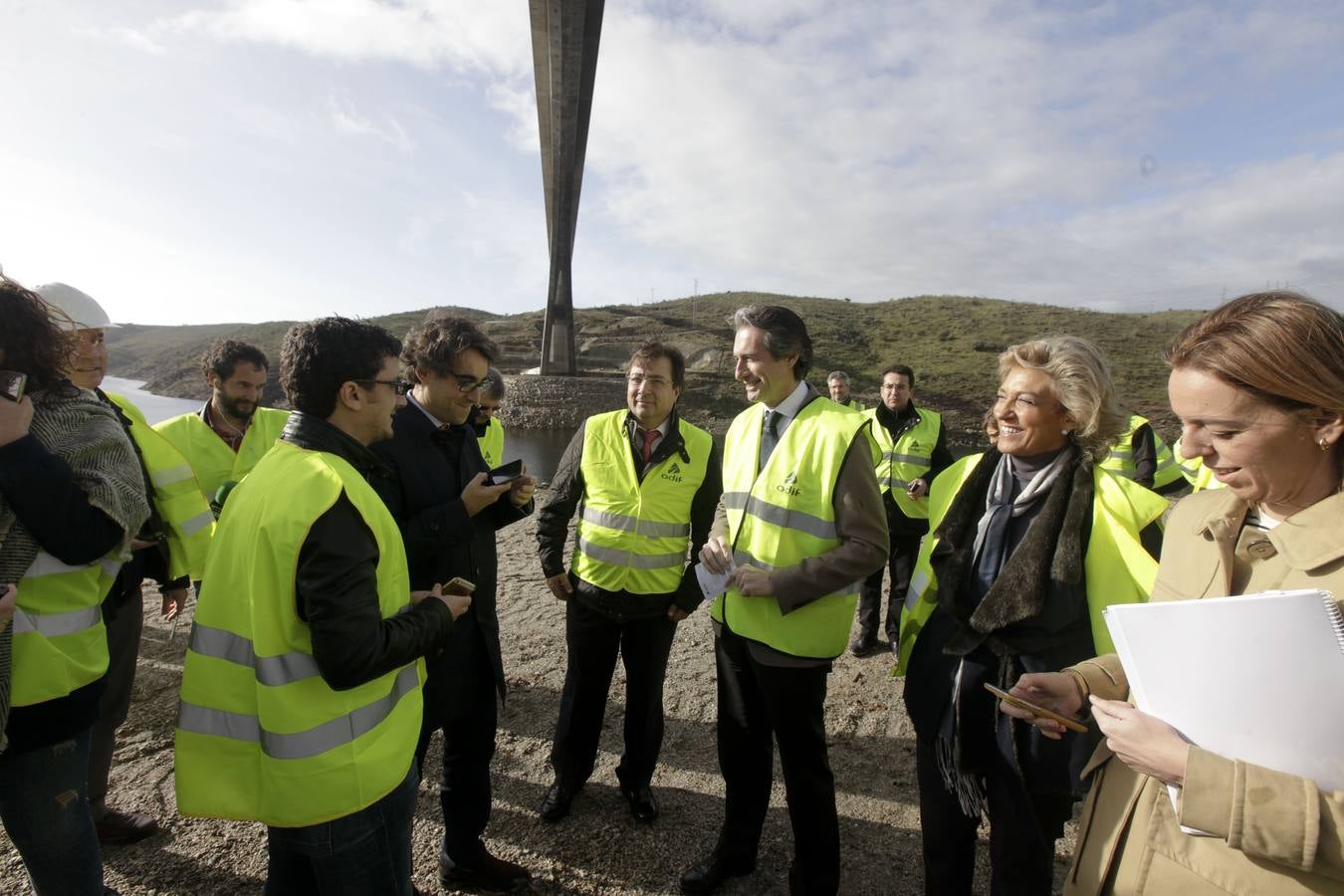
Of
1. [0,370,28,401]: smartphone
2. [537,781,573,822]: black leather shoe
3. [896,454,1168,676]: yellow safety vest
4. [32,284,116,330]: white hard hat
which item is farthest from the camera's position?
[537,781,573,822]: black leather shoe

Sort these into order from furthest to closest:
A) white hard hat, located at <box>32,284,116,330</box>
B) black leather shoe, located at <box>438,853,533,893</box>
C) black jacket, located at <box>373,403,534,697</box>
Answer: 1. white hard hat, located at <box>32,284,116,330</box>
2. black leather shoe, located at <box>438,853,533,893</box>
3. black jacket, located at <box>373,403,534,697</box>

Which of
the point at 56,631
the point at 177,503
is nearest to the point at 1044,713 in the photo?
the point at 56,631

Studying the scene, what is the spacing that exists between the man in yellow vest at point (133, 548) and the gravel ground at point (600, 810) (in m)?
0.17

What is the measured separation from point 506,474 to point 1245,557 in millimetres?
2097

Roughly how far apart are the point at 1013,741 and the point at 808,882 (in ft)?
3.24

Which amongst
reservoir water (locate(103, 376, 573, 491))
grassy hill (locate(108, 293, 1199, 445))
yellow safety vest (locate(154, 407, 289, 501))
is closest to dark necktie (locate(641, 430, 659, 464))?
yellow safety vest (locate(154, 407, 289, 501))

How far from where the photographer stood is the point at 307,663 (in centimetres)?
155

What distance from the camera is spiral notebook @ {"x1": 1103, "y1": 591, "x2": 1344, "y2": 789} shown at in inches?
38.8

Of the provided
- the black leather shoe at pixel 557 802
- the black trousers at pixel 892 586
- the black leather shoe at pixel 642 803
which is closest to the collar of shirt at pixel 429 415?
the black leather shoe at pixel 557 802

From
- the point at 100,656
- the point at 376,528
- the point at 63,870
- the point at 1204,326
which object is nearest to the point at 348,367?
the point at 376,528

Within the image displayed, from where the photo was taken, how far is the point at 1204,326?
4.20 feet

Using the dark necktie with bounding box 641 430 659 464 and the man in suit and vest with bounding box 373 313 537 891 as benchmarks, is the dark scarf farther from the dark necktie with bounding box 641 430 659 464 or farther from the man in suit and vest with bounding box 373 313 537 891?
the man in suit and vest with bounding box 373 313 537 891

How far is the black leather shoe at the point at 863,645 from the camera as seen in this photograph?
473cm

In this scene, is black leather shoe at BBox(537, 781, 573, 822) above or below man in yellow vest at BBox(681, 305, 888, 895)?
below
